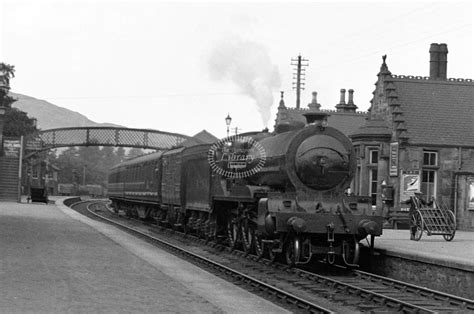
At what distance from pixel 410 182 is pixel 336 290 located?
52.8ft

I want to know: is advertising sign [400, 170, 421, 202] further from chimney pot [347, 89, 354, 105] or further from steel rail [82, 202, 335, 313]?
chimney pot [347, 89, 354, 105]

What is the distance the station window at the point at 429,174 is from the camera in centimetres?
2945

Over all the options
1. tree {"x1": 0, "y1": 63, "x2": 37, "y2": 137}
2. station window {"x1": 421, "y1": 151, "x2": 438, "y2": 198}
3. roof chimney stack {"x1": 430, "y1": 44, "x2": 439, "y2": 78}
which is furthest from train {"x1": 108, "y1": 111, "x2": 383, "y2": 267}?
tree {"x1": 0, "y1": 63, "x2": 37, "y2": 137}

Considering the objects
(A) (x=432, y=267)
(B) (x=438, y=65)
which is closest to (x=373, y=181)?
(B) (x=438, y=65)

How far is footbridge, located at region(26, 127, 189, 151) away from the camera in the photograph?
66875 mm

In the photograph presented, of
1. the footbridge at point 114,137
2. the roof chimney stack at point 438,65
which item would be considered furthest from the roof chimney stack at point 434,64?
the footbridge at point 114,137

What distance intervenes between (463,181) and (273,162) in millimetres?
15068

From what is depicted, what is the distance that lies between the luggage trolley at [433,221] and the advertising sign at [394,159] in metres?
8.50

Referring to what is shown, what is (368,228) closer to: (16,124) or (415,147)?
(415,147)

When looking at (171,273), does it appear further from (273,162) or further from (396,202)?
(396,202)

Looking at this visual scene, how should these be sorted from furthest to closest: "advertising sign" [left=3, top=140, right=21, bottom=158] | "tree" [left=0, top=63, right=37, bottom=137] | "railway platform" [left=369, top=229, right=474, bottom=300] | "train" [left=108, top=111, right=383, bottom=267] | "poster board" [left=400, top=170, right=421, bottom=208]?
"tree" [left=0, top=63, right=37, bottom=137] → "advertising sign" [left=3, top=140, right=21, bottom=158] → "poster board" [left=400, top=170, right=421, bottom=208] → "train" [left=108, top=111, right=383, bottom=267] → "railway platform" [left=369, top=229, right=474, bottom=300]

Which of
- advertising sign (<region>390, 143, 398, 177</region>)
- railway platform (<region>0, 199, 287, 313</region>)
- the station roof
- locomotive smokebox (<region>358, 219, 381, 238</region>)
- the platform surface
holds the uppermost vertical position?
the station roof

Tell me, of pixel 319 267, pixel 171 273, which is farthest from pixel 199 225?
pixel 171 273

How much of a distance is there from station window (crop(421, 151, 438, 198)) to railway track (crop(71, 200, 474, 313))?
14408mm
